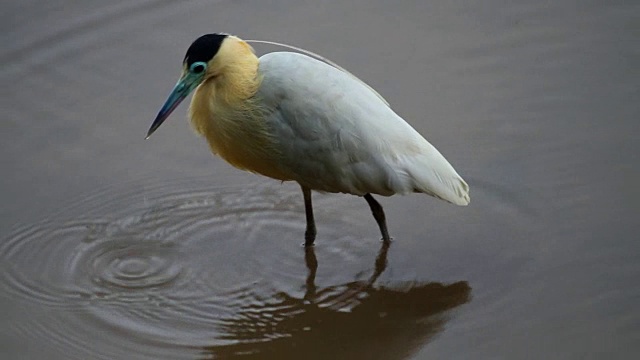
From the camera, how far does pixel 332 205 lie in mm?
6207

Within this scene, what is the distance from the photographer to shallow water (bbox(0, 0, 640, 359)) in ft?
17.3

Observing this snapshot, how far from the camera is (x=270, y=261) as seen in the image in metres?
5.84

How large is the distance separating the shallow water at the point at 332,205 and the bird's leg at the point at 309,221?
0.06 metres

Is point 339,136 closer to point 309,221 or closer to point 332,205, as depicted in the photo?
point 309,221

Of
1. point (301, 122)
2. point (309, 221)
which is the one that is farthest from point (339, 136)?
point (309, 221)

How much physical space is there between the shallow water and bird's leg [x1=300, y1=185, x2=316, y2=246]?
57mm

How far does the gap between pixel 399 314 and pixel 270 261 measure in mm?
786

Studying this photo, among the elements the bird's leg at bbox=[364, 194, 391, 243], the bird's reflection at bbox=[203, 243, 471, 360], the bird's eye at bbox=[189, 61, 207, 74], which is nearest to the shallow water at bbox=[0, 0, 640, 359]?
the bird's reflection at bbox=[203, 243, 471, 360]

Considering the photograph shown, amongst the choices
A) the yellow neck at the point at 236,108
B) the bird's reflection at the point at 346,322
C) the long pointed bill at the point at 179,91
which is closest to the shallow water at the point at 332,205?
the bird's reflection at the point at 346,322

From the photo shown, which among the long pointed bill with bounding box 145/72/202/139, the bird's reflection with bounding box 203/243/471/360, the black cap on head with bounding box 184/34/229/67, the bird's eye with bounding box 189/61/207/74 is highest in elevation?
the black cap on head with bounding box 184/34/229/67

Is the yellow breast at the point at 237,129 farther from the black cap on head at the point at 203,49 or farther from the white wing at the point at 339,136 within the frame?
the black cap on head at the point at 203,49

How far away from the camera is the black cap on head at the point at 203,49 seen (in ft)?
17.3

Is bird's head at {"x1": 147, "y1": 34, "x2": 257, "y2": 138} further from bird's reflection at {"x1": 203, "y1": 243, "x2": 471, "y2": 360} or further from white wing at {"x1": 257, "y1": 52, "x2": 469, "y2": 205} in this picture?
bird's reflection at {"x1": 203, "y1": 243, "x2": 471, "y2": 360}

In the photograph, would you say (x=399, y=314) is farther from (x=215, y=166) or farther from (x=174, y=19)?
(x=174, y=19)
